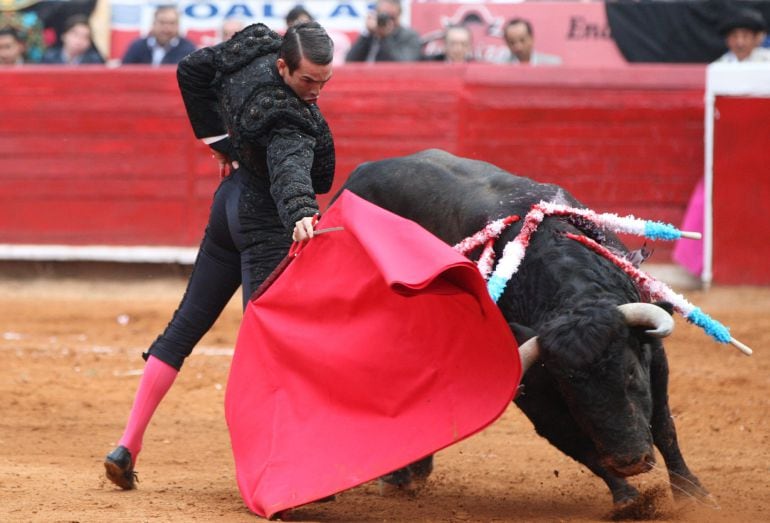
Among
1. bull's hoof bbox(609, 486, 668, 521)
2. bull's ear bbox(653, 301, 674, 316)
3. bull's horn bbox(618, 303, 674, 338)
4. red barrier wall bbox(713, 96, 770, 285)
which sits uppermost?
bull's horn bbox(618, 303, 674, 338)

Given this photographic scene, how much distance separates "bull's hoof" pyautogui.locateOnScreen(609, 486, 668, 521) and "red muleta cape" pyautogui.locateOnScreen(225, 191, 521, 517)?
57 centimetres

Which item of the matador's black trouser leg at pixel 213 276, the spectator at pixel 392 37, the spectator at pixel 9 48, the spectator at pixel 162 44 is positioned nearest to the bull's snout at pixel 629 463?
the matador's black trouser leg at pixel 213 276

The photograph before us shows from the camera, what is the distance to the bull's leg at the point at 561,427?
3523 mm

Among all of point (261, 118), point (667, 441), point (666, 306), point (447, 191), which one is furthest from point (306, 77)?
point (667, 441)

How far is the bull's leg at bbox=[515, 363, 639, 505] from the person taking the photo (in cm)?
352

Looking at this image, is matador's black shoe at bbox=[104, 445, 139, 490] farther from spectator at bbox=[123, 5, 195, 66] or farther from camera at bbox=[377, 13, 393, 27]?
spectator at bbox=[123, 5, 195, 66]

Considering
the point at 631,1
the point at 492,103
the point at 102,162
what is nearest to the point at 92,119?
the point at 102,162

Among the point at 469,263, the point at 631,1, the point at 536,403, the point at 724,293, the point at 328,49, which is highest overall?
the point at 328,49

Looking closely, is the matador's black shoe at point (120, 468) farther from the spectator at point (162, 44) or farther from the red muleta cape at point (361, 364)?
the spectator at point (162, 44)

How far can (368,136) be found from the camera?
8.02 m

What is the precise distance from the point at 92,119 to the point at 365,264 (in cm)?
539

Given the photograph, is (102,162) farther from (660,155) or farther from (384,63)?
(660,155)

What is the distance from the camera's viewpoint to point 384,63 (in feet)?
26.3

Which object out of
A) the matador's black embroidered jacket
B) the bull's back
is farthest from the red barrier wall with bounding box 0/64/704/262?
the matador's black embroidered jacket
